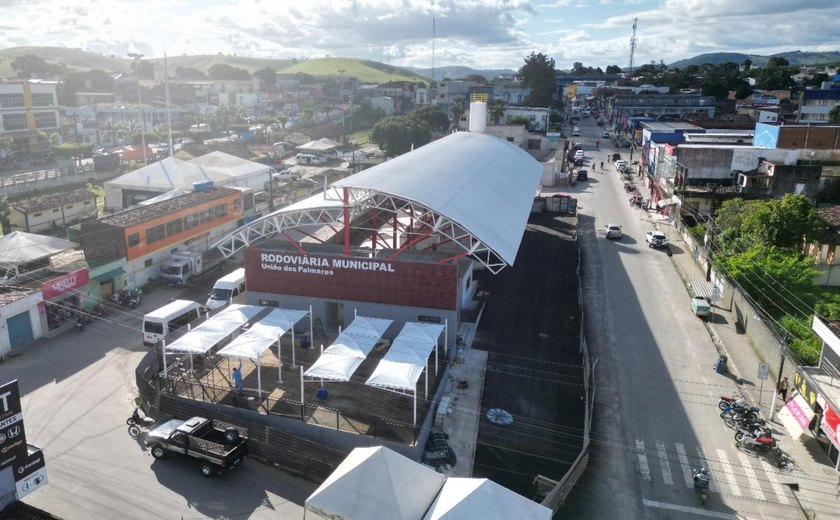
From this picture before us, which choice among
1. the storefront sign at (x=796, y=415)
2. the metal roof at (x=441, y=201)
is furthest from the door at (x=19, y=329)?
the storefront sign at (x=796, y=415)

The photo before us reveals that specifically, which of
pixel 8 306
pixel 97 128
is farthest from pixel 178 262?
pixel 97 128

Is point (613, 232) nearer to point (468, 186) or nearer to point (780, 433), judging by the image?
point (468, 186)

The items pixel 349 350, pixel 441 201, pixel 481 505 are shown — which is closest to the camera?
pixel 481 505

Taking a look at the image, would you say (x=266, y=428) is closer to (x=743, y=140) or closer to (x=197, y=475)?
(x=197, y=475)

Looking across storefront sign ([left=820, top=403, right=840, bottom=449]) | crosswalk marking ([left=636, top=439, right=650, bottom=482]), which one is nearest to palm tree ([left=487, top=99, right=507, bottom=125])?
crosswalk marking ([left=636, top=439, right=650, bottom=482])

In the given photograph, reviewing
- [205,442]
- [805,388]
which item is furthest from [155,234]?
[805,388]

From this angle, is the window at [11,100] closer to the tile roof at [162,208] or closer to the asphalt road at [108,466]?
the tile roof at [162,208]
